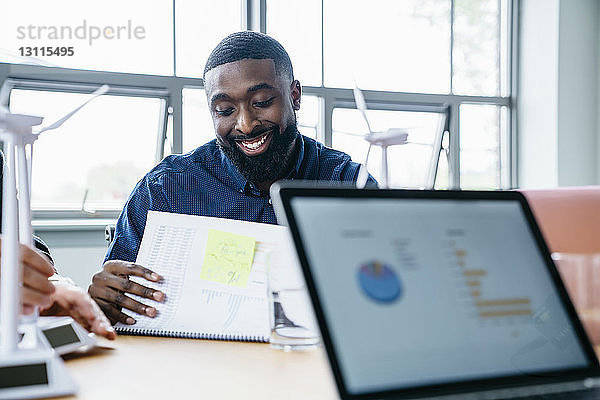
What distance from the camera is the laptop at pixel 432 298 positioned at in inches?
21.4

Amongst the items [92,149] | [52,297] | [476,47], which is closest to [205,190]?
[52,297]

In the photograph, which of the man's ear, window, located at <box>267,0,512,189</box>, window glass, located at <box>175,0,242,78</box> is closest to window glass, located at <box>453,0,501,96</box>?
window, located at <box>267,0,512,189</box>

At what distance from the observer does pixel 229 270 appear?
3.39 ft

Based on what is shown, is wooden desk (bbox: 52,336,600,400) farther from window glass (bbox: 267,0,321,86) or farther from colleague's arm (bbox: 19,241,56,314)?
window glass (bbox: 267,0,321,86)

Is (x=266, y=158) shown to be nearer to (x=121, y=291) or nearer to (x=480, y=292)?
(x=121, y=291)

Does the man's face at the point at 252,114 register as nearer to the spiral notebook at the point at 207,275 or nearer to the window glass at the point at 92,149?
the spiral notebook at the point at 207,275

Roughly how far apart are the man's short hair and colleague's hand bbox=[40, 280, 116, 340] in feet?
2.89

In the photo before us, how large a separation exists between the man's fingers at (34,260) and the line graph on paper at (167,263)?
275 millimetres

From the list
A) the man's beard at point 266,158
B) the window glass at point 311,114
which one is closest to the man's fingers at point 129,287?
the man's beard at point 266,158

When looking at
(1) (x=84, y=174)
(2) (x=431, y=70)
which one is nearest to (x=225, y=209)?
(1) (x=84, y=174)

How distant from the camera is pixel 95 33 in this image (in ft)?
12.3

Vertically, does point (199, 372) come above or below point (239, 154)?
below

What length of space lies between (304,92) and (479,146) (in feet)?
5.17

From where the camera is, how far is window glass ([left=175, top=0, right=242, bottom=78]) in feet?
13.0
